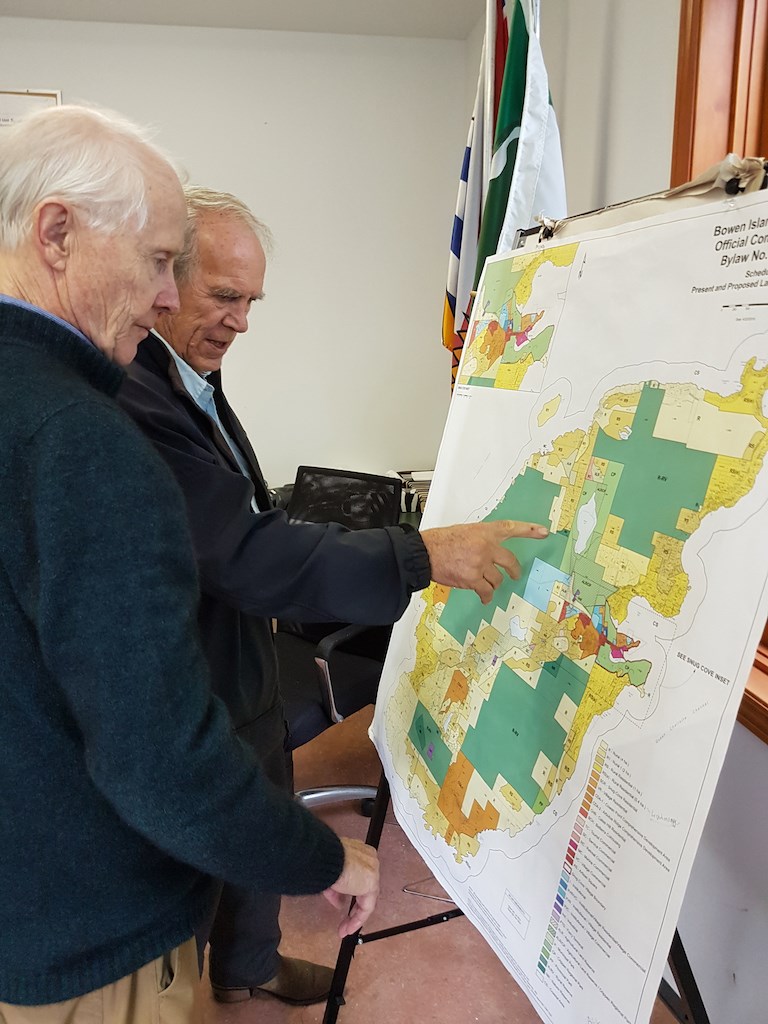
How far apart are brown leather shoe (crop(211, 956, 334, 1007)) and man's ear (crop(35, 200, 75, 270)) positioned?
5.13 feet

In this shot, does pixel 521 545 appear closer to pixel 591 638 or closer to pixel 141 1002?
pixel 591 638

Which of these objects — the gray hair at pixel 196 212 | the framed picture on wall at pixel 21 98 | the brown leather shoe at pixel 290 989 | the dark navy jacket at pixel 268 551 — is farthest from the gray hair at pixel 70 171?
the framed picture on wall at pixel 21 98

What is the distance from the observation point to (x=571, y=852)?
794 millimetres

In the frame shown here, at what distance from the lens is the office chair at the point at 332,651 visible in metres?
1.76

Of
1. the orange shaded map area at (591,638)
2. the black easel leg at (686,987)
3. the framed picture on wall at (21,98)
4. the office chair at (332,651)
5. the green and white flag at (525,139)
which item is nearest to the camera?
the orange shaded map area at (591,638)

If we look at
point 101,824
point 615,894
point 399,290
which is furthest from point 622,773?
point 399,290

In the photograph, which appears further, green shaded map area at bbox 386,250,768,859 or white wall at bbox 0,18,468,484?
white wall at bbox 0,18,468,484

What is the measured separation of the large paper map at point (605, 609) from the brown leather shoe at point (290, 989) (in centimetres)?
73

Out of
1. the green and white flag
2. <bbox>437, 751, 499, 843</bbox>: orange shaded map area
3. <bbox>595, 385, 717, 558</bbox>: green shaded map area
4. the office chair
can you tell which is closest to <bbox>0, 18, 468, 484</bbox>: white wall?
the office chair

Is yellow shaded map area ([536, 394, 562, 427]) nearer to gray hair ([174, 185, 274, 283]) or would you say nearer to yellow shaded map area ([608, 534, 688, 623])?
yellow shaded map area ([608, 534, 688, 623])

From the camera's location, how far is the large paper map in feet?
2.17

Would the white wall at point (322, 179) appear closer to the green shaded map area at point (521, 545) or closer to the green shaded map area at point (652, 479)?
the green shaded map area at point (521, 545)

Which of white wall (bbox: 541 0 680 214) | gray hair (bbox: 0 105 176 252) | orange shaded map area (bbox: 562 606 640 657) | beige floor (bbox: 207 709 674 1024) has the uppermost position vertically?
white wall (bbox: 541 0 680 214)

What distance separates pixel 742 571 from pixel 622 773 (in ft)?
0.85
